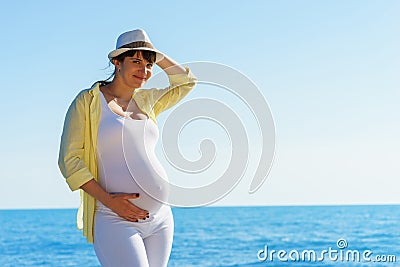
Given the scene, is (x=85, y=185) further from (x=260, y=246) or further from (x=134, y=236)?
(x=260, y=246)

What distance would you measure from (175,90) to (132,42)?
13.0 inches

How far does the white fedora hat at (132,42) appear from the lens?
2.33 meters

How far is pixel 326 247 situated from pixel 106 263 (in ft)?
51.0

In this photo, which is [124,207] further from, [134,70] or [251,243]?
[251,243]

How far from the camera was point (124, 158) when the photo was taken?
2.31 meters

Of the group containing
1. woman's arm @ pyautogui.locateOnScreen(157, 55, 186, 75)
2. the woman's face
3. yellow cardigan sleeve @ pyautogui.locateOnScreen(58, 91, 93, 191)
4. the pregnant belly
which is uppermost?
woman's arm @ pyautogui.locateOnScreen(157, 55, 186, 75)

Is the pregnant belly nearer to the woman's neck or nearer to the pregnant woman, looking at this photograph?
the pregnant woman

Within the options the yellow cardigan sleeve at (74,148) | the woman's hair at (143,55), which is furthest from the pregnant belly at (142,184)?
the woman's hair at (143,55)

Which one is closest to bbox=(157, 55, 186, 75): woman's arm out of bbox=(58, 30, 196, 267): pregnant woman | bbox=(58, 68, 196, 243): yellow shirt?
bbox=(58, 30, 196, 267): pregnant woman

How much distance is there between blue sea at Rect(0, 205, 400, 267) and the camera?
561 inches

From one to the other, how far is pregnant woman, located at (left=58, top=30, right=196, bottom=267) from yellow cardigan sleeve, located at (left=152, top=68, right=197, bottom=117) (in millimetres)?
150

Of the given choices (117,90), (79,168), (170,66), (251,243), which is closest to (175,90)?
(170,66)

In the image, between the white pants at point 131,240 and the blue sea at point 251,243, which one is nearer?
the white pants at point 131,240

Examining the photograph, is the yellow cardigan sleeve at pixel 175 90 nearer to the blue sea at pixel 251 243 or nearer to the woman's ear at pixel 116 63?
the woman's ear at pixel 116 63
